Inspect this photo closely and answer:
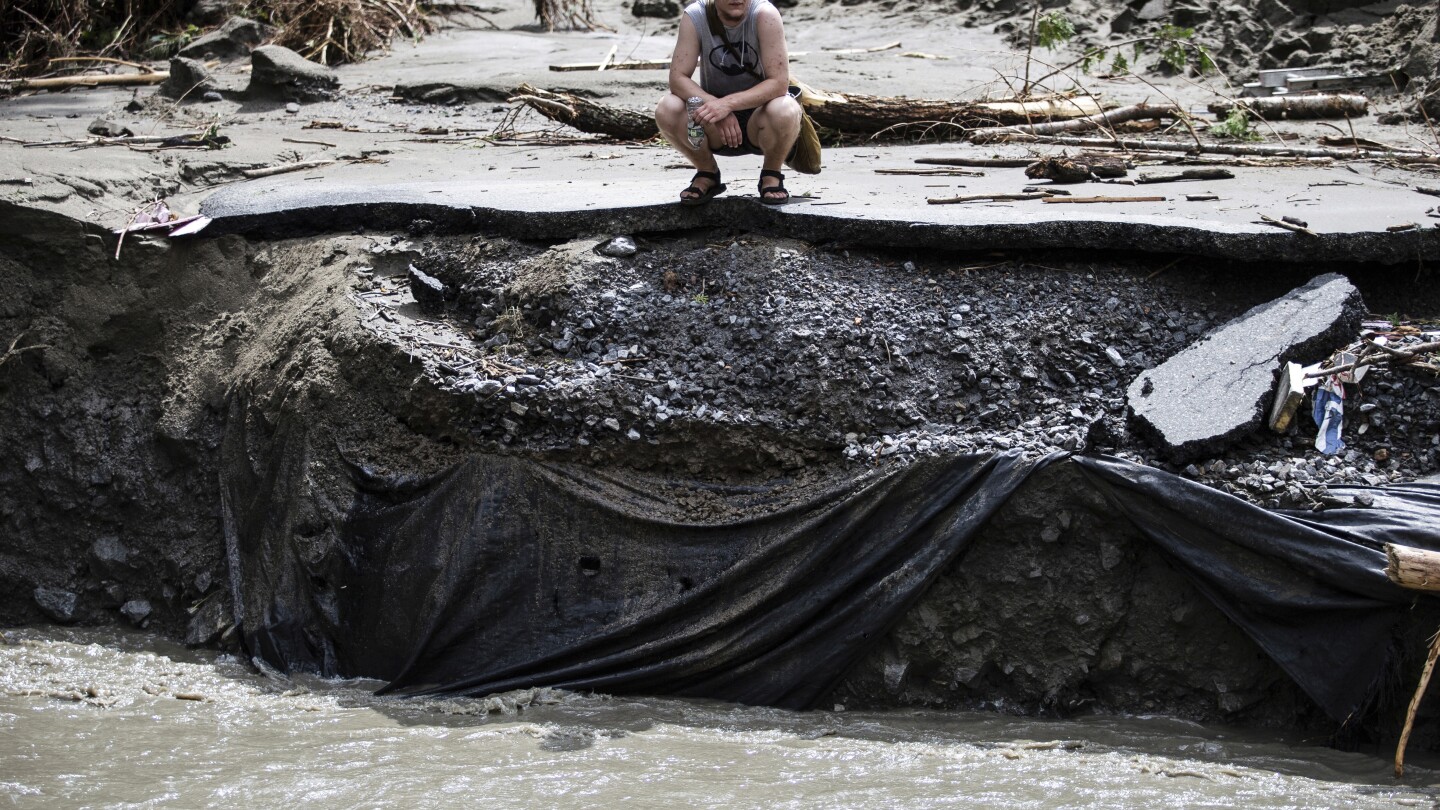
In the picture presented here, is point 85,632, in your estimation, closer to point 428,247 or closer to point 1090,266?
point 428,247

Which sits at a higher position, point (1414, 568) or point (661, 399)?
point (661, 399)

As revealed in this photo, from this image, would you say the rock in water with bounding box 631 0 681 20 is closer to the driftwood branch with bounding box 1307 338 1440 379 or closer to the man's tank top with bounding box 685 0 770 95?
the man's tank top with bounding box 685 0 770 95

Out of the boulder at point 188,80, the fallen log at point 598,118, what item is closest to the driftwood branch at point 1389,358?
the fallen log at point 598,118

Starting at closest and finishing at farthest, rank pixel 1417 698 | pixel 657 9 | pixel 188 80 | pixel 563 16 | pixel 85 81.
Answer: pixel 1417 698 → pixel 188 80 → pixel 85 81 → pixel 563 16 → pixel 657 9

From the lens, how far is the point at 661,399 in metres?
4.52

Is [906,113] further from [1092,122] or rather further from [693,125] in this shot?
[693,125]

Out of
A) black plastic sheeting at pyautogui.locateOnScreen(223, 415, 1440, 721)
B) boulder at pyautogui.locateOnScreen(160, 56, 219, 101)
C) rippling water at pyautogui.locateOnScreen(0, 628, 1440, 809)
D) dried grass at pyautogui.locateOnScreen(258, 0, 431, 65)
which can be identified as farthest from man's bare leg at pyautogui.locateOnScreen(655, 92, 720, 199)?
dried grass at pyautogui.locateOnScreen(258, 0, 431, 65)

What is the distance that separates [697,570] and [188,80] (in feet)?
20.8

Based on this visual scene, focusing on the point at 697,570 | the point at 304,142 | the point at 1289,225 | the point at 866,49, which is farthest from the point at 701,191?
the point at 866,49

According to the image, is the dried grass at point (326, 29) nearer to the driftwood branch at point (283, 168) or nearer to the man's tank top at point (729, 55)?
the driftwood branch at point (283, 168)

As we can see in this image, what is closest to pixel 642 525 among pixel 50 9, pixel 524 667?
pixel 524 667

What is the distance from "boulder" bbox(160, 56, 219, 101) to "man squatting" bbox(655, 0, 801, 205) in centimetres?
520

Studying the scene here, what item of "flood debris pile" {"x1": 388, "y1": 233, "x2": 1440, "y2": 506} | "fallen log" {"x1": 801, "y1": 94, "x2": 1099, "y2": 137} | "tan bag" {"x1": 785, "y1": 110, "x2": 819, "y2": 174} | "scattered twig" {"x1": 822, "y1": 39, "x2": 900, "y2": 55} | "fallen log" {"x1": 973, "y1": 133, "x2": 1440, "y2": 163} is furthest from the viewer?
"scattered twig" {"x1": 822, "y1": 39, "x2": 900, "y2": 55}

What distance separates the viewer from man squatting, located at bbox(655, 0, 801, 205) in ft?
15.2
